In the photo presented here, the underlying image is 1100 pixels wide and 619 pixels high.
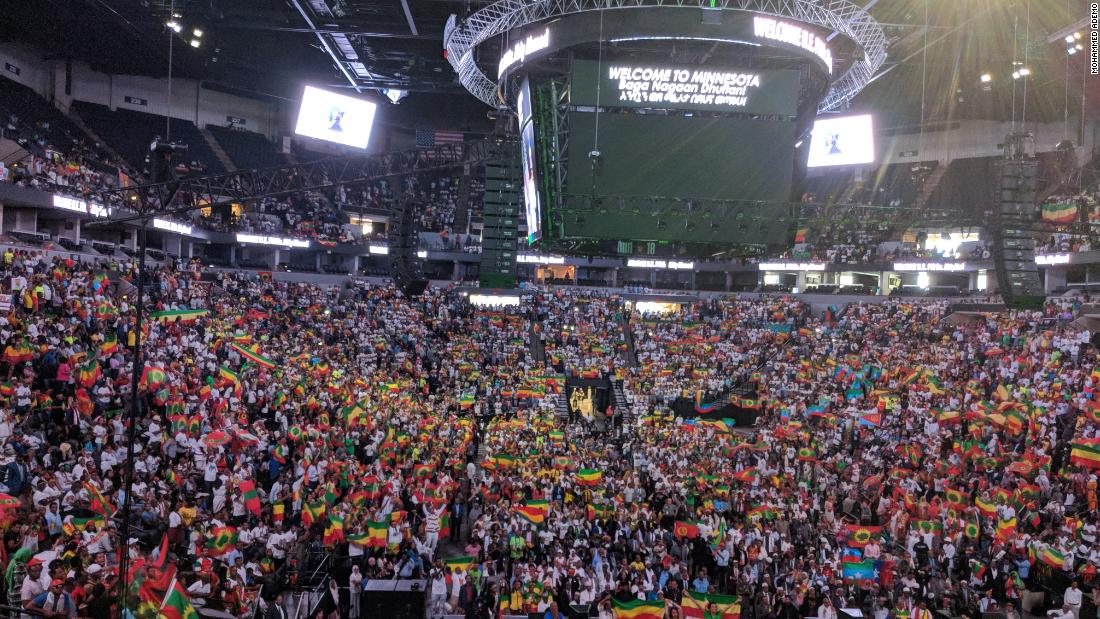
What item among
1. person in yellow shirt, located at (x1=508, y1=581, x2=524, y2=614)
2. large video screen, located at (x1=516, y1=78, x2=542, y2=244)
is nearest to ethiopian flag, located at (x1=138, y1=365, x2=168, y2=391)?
large video screen, located at (x1=516, y1=78, x2=542, y2=244)

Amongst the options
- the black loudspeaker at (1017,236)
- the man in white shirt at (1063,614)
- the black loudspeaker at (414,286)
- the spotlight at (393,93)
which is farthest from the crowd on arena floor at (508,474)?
the spotlight at (393,93)

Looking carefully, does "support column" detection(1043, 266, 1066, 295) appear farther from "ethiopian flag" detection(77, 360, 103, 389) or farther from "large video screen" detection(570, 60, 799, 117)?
"ethiopian flag" detection(77, 360, 103, 389)

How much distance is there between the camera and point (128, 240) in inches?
1511

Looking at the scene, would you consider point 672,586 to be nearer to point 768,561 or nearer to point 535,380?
point 768,561

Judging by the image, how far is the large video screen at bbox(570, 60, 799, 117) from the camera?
16.7m

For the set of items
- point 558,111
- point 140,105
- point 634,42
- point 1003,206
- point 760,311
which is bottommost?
point 760,311

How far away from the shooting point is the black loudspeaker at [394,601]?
12102 mm

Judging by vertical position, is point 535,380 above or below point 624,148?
below

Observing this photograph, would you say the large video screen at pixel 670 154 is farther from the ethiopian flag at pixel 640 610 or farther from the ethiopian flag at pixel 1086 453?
the ethiopian flag at pixel 1086 453

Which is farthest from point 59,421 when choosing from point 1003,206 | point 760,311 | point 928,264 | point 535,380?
point 928,264

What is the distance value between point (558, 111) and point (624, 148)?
1.73 m

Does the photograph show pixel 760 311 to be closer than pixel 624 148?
No

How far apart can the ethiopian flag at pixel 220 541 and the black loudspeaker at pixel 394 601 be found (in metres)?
2.19

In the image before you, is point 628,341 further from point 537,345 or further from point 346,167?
point 346,167
